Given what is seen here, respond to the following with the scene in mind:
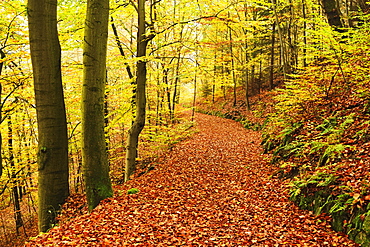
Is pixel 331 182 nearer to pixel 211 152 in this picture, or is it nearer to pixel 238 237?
pixel 238 237

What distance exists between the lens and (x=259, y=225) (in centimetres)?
483

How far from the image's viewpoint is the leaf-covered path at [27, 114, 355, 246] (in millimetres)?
4219

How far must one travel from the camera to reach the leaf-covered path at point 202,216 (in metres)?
4.22

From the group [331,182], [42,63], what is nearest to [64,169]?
Answer: [42,63]

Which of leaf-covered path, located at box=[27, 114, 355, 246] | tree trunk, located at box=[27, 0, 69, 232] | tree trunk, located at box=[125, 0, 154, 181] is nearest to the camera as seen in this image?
leaf-covered path, located at box=[27, 114, 355, 246]

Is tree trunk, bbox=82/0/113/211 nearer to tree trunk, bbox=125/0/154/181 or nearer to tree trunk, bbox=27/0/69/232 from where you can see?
tree trunk, bbox=27/0/69/232

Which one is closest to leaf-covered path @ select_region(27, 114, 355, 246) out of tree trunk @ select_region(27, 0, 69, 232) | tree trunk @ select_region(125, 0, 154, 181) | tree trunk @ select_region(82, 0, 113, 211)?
tree trunk @ select_region(82, 0, 113, 211)

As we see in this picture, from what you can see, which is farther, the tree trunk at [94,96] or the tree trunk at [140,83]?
the tree trunk at [140,83]

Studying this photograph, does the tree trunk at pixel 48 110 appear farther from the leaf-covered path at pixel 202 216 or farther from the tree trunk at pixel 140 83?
the tree trunk at pixel 140 83

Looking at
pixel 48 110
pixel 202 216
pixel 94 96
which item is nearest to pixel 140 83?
pixel 94 96

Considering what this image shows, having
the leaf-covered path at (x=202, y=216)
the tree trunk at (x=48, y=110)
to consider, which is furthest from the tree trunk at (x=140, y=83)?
the tree trunk at (x=48, y=110)

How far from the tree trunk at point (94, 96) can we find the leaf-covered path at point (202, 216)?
0.77 meters

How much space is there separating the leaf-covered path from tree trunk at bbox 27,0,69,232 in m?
1.28

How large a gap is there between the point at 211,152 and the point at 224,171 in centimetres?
265
